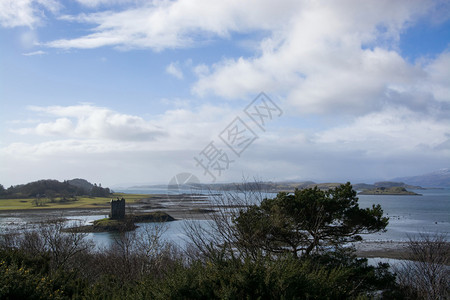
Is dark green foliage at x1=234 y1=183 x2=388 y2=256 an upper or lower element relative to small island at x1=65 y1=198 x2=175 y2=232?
upper

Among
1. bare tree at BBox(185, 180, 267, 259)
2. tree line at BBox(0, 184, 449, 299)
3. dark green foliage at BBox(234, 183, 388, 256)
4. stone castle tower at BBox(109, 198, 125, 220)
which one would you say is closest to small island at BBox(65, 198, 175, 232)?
stone castle tower at BBox(109, 198, 125, 220)

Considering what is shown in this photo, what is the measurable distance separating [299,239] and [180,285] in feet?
37.7

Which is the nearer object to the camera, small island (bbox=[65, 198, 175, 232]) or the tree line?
the tree line

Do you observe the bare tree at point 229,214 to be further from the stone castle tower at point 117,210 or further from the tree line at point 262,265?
the stone castle tower at point 117,210

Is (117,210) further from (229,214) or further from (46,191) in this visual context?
(46,191)

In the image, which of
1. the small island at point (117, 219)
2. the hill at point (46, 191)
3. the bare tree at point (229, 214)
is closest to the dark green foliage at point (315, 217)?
the bare tree at point (229, 214)

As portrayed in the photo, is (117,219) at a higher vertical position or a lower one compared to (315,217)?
lower

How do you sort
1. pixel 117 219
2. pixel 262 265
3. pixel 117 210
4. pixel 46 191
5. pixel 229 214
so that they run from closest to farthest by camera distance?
pixel 262 265
pixel 229 214
pixel 117 219
pixel 117 210
pixel 46 191

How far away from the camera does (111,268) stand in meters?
21.2

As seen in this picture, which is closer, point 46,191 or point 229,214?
point 229,214

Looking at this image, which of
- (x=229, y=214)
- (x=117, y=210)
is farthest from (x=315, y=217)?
(x=117, y=210)

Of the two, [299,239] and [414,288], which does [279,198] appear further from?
[414,288]

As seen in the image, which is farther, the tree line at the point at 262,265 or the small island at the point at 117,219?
the small island at the point at 117,219

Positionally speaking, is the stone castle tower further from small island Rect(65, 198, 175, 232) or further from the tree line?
the tree line
